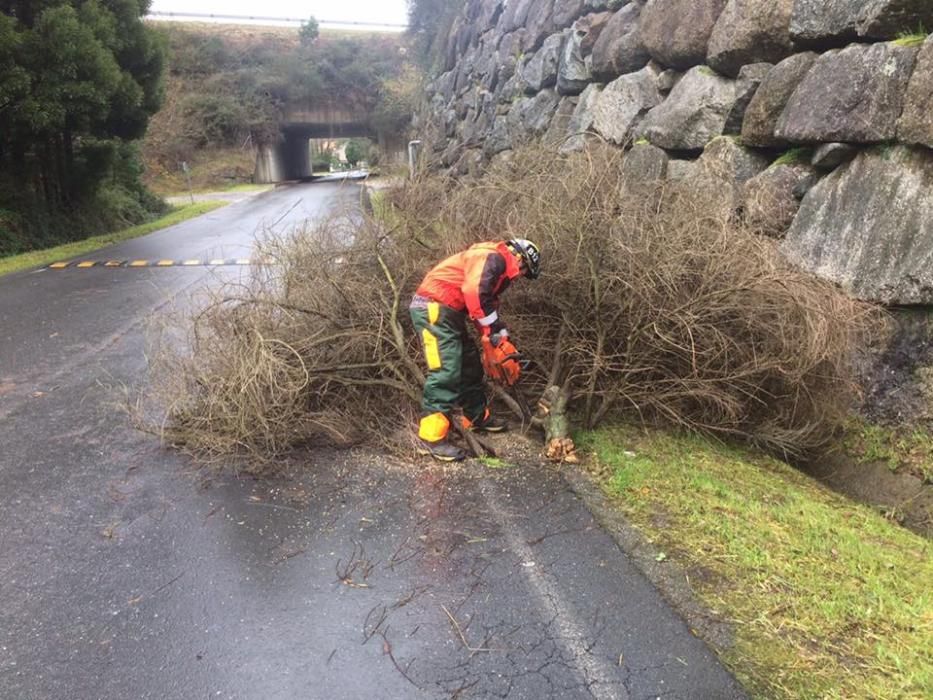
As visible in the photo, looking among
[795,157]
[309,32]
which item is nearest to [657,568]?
[795,157]

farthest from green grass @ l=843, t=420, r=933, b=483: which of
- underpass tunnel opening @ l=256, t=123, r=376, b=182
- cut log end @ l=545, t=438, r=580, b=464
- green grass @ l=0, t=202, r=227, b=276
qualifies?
underpass tunnel opening @ l=256, t=123, r=376, b=182

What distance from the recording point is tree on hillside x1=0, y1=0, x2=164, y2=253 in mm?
13555

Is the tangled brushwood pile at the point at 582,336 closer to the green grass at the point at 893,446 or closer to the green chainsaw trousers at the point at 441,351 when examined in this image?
the green grass at the point at 893,446

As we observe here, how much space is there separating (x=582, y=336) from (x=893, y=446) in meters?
2.39

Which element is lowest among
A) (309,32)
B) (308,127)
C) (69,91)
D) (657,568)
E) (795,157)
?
(657,568)

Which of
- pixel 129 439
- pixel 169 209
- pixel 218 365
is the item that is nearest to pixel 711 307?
pixel 218 365

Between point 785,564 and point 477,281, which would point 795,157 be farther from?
point 785,564

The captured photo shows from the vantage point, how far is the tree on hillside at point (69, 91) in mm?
13555

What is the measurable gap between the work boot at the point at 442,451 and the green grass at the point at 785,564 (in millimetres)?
858

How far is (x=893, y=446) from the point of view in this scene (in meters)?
5.25

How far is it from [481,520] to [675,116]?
5555 mm

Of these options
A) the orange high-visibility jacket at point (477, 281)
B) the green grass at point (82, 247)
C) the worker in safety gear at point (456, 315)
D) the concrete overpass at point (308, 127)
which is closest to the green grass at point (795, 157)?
the worker in safety gear at point (456, 315)

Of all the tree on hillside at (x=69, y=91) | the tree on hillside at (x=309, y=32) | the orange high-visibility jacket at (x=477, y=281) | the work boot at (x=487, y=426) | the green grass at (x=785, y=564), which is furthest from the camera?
the tree on hillside at (x=309, y=32)

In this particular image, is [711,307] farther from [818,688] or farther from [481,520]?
[818,688]
